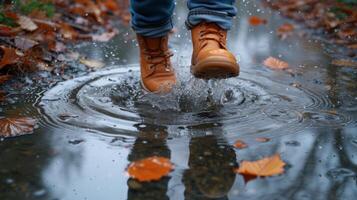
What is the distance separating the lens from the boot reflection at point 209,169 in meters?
1.29

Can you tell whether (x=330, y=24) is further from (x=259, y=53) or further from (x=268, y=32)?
(x=259, y=53)

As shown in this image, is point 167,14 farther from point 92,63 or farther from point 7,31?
point 7,31

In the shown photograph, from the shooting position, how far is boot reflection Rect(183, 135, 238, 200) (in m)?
1.29

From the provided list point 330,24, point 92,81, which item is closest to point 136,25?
point 92,81

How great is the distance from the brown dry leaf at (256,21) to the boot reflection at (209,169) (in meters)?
2.96

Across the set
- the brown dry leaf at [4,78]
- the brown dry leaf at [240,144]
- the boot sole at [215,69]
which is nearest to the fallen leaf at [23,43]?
the brown dry leaf at [4,78]

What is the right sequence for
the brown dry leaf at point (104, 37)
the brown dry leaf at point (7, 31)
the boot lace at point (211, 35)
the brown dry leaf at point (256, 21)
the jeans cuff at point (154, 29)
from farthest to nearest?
the brown dry leaf at point (256, 21), the brown dry leaf at point (104, 37), the brown dry leaf at point (7, 31), the jeans cuff at point (154, 29), the boot lace at point (211, 35)

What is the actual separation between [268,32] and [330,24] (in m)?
0.54

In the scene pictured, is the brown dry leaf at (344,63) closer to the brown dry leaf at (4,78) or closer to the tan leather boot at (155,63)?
the tan leather boot at (155,63)

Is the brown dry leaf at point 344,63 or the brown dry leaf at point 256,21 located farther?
the brown dry leaf at point 256,21

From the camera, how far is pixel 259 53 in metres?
3.19

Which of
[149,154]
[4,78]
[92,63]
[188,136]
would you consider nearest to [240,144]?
[188,136]

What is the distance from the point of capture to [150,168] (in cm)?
142

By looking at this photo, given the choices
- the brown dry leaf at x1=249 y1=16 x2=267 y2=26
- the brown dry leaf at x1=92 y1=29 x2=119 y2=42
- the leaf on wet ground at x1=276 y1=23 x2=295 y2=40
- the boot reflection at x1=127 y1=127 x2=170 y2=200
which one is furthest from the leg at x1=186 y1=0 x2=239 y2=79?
the brown dry leaf at x1=249 y1=16 x2=267 y2=26
